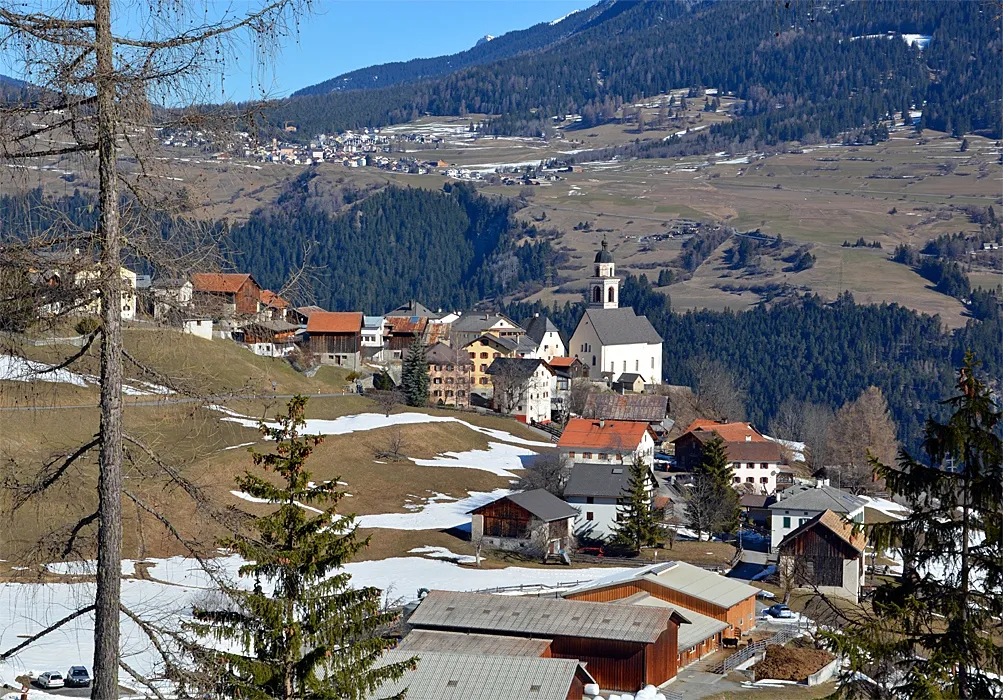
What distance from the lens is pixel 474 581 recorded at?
58250 millimetres

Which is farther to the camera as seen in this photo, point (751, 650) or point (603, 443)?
point (603, 443)

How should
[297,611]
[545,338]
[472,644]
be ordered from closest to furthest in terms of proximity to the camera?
[297,611] → [472,644] → [545,338]

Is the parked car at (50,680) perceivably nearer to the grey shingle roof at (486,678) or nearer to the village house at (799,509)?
the grey shingle roof at (486,678)

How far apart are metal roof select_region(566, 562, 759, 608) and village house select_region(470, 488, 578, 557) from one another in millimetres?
10533

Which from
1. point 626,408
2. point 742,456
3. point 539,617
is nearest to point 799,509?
point 742,456

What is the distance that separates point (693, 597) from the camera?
50.9 meters

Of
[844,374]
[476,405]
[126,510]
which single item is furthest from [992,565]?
[844,374]

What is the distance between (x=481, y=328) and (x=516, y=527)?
6095cm

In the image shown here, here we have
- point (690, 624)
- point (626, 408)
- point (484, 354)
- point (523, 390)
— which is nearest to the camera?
point (690, 624)

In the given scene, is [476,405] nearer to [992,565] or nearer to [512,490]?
[512,490]

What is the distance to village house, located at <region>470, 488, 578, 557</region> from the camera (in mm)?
66062

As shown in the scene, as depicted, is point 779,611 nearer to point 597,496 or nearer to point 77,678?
point 597,496

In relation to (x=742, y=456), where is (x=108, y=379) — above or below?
above

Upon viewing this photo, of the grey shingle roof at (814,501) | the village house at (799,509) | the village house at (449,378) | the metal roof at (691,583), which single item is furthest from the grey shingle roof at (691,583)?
the village house at (449,378)
